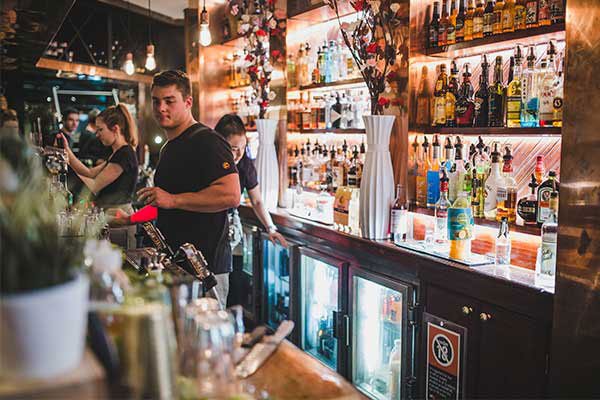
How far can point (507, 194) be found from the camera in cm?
318

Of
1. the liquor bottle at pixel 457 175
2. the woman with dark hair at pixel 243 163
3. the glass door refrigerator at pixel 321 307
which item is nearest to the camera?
the liquor bottle at pixel 457 175

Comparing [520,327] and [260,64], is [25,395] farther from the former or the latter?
[260,64]

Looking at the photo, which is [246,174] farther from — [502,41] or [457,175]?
Result: [502,41]

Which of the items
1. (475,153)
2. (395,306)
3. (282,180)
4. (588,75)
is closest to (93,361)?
(588,75)

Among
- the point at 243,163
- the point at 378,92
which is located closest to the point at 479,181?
the point at 378,92

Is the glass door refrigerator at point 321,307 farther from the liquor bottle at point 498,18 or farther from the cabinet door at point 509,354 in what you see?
the liquor bottle at point 498,18

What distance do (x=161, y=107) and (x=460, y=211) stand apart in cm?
158

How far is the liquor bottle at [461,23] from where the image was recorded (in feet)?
11.3

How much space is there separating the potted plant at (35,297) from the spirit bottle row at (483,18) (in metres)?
2.55

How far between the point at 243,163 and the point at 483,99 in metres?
1.74

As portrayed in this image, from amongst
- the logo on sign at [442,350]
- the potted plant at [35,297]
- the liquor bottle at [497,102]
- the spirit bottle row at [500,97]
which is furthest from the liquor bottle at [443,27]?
the potted plant at [35,297]

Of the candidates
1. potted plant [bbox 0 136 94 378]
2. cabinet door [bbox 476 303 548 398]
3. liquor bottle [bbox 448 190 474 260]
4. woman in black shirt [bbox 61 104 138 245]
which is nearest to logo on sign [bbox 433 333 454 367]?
cabinet door [bbox 476 303 548 398]

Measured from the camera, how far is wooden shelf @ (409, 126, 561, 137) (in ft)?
9.66

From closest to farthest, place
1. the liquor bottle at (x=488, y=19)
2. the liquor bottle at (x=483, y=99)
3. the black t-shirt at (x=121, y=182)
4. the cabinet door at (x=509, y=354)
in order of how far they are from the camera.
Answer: the cabinet door at (x=509, y=354) → the liquor bottle at (x=488, y=19) → the liquor bottle at (x=483, y=99) → the black t-shirt at (x=121, y=182)
